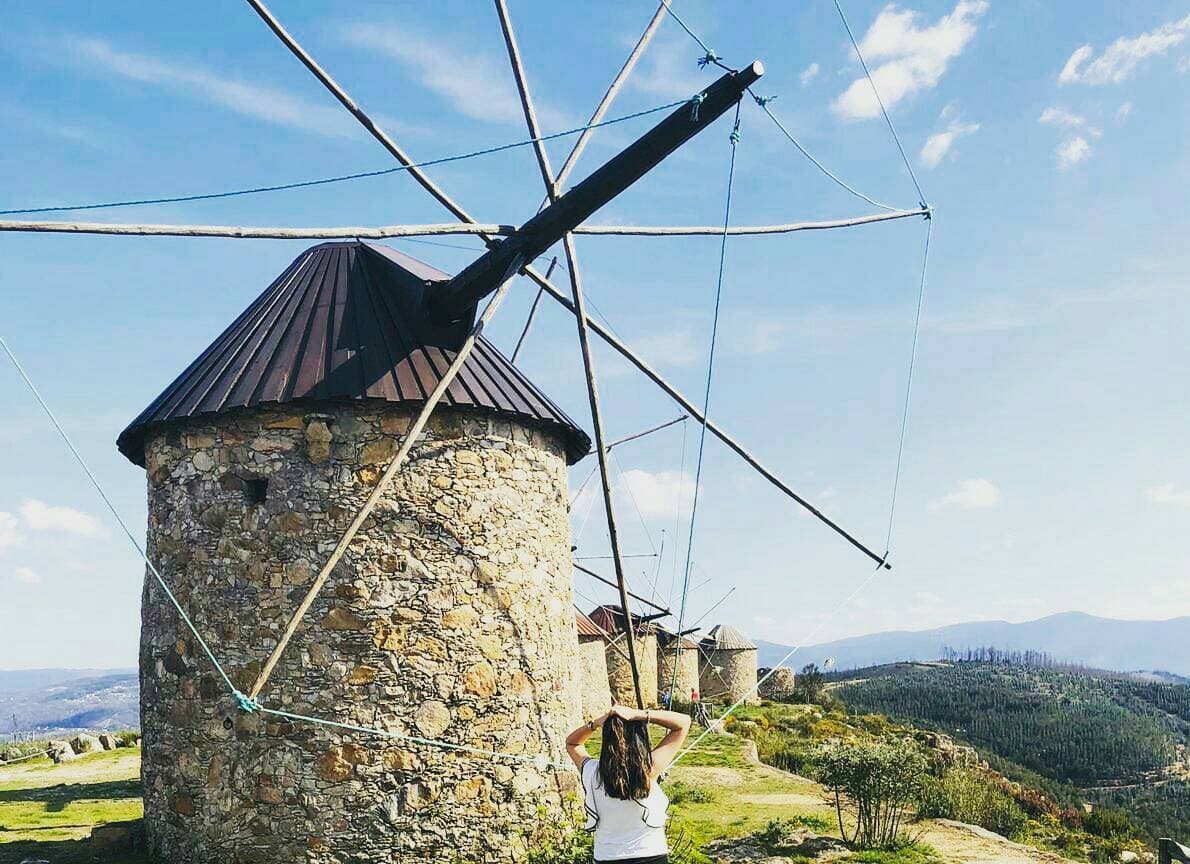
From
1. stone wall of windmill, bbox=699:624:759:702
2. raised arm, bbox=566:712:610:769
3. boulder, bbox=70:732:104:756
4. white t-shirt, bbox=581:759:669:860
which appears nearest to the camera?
white t-shirt, bbox=581:759:669:860

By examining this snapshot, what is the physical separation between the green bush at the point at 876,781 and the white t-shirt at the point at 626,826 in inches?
229

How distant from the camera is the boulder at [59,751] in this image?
1693 centimetres

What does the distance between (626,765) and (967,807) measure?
9.57 meters

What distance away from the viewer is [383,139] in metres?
8.41

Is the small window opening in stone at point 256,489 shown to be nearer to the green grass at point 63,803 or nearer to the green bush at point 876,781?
the green grass at point 63,803

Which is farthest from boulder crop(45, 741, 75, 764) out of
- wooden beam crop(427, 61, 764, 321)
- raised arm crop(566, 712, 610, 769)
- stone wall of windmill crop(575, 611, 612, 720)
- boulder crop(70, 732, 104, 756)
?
raised arm crop(566, 712, 610, 769)

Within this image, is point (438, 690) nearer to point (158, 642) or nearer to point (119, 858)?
point (158, 642)

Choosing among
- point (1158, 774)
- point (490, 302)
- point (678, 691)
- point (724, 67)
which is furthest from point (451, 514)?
point (1158, 774)

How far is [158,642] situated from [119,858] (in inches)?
78.9

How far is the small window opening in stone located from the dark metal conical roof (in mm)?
638

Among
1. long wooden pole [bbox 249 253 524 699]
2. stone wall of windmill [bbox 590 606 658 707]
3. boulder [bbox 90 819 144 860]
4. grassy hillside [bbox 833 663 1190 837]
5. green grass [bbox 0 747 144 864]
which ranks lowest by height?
grassy hillside [bbox 833 663 1190 837]

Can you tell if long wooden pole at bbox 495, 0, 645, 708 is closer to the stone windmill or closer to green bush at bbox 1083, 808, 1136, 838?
the stone windmill

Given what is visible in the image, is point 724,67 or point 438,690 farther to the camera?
point 438,690

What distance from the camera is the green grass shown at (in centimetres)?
920
